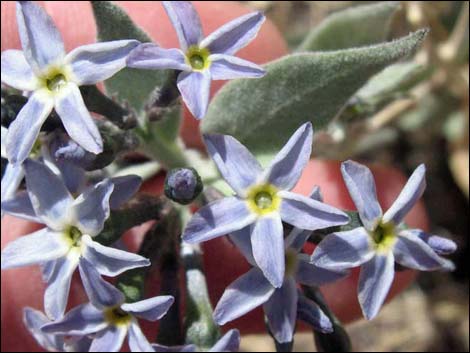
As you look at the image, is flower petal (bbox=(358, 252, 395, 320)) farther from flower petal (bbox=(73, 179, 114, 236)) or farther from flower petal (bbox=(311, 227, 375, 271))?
flower petal (bbox=(73, 179, 114, 236))

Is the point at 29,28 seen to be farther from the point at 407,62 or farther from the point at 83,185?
the point at 407,62

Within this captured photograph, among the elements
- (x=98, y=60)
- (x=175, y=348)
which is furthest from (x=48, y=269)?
(x=98, y=60)

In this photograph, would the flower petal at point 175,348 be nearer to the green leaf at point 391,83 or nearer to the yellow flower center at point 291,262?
the yellow flower center at point 291,262

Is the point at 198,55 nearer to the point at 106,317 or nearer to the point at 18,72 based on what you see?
the point at 18,72

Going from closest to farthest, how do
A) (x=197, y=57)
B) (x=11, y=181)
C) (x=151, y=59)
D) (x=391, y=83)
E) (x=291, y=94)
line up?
(x=151, y=59)
(x=197, y=57)
(x=11, y=181)
(x=291, y=94)
(x=391, y=83)

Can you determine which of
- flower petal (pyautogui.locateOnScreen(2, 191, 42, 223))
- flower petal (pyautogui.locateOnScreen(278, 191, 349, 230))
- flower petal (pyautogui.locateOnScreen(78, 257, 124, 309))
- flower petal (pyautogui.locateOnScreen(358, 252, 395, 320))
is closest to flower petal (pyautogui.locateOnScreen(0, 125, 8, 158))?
flower petal (pyautogui.locateOnScreen(2, 191, 42, 223))

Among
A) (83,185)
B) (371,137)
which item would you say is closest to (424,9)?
(371,137)
